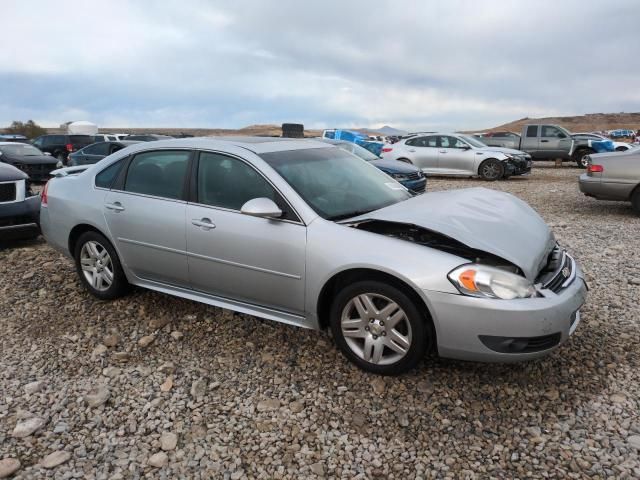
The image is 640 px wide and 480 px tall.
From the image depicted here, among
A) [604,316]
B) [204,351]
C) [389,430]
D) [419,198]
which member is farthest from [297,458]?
[604,316]

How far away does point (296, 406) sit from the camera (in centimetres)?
302

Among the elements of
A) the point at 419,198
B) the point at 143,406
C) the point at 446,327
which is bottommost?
the point at 143,406

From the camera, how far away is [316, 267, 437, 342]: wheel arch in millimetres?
3012

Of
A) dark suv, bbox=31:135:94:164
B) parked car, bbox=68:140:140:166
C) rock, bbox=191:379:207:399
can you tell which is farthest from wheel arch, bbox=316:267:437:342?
dark suv, bbox=31:135:94:164

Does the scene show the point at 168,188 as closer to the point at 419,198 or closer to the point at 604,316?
the point at 419,198

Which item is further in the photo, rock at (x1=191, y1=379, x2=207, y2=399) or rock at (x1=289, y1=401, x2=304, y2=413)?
rock at (x1=191, y1=379, x2=207, y2=399)

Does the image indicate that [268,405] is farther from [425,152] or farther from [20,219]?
[425,152]

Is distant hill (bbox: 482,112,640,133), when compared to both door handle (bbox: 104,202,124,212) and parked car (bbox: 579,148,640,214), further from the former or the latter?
door handle (bbox: 104,202,124,212)

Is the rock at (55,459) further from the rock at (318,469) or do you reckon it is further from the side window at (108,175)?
the side window at (108,175)

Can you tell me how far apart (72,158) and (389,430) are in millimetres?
15563

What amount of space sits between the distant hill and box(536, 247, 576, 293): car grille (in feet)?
281

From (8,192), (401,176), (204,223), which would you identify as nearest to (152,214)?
(204,223)

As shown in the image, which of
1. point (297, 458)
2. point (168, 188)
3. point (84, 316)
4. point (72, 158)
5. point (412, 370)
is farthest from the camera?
point (72, 158)

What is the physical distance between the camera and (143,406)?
3.07 meters
